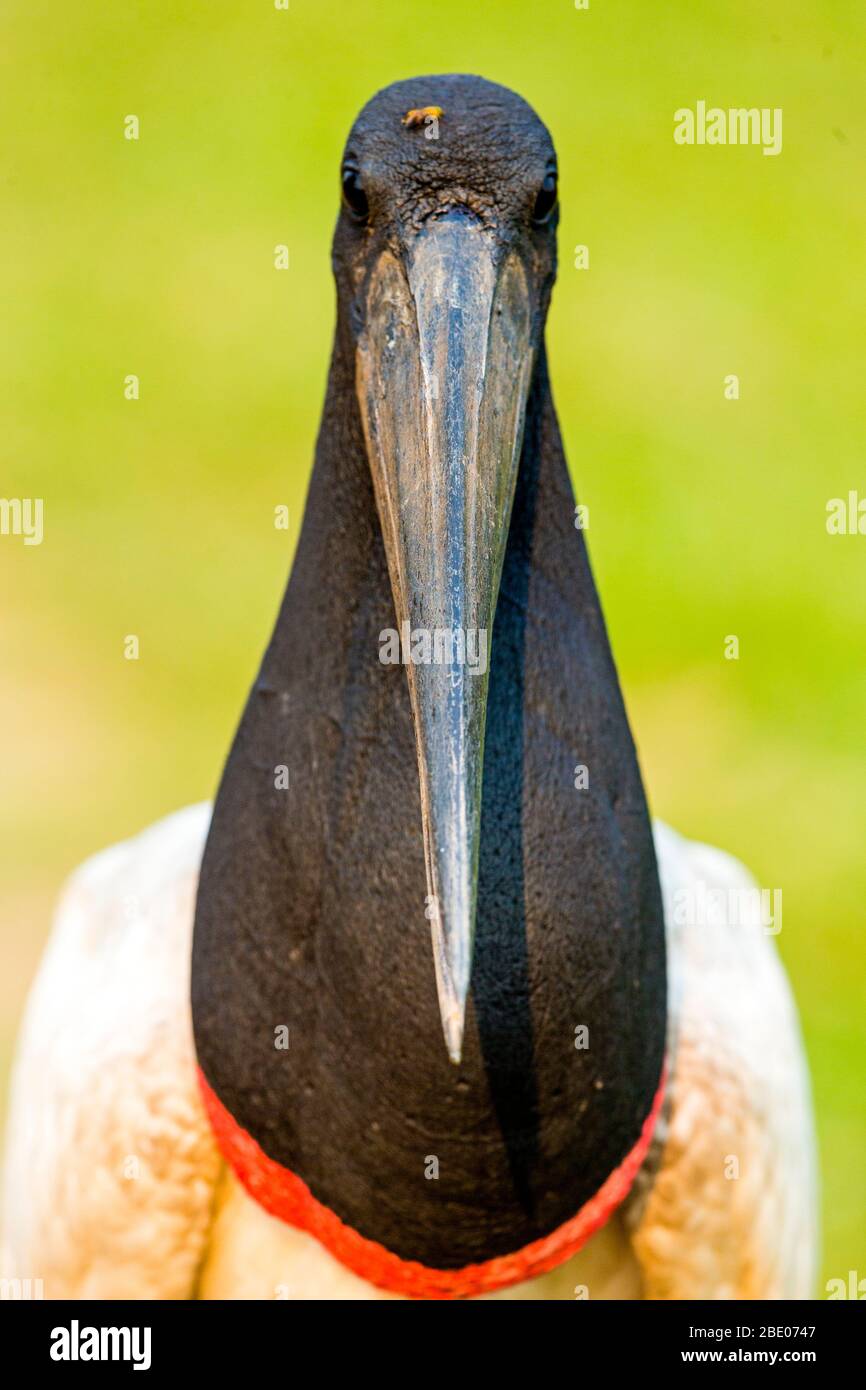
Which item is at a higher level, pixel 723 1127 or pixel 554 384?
pixel 554 384

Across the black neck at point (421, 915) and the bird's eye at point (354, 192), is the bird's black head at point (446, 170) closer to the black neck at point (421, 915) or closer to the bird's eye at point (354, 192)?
the bird's eye at point (354, 192)

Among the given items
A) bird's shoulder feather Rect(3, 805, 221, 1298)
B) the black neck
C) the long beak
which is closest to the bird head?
the long beak

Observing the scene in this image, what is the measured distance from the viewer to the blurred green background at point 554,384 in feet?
24.8

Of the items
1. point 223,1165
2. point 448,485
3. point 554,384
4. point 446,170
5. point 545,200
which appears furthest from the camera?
point 554,384

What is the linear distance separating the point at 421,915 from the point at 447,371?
0.75 meters

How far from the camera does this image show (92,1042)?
136 inches

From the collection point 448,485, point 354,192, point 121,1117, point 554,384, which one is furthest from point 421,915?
point 554,384

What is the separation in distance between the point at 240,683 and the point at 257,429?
214 cm

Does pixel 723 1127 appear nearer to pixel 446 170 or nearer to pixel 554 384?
pixel 446 170

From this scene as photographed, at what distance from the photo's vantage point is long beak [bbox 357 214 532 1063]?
2.38 meters

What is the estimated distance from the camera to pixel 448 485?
8.29 feet

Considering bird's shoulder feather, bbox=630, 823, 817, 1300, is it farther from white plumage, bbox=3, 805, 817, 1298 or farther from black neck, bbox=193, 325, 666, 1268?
black neck, bbox=193, 325, 666, 1268

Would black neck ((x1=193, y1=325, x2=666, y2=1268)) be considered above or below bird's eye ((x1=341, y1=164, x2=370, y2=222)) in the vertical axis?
below
